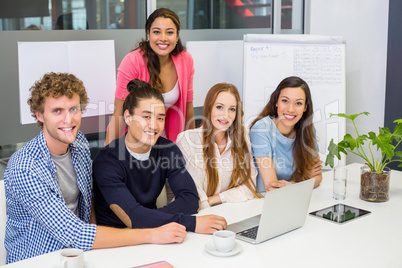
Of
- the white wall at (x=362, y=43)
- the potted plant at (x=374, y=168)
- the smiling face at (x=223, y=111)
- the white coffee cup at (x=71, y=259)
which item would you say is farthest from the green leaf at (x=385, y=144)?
the white wall at (x=362, y=43)

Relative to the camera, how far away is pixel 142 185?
210cm

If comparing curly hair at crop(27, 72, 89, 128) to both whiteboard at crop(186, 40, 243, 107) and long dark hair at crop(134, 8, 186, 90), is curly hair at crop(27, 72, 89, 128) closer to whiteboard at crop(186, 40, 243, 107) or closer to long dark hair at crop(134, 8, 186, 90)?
long dark hair at crop(134, 8, 186, 90)

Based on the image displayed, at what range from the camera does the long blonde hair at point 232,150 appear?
7.74ft

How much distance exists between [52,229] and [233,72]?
7.93ft

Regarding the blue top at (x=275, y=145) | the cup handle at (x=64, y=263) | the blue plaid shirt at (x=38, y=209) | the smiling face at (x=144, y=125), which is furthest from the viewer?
the blue top at (x=275, y=145)

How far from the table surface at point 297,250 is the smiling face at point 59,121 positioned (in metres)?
→ 0.45

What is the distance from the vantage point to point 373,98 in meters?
4.04

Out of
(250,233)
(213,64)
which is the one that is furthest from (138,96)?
(213,64)

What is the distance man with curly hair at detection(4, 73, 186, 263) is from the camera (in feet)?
5.54

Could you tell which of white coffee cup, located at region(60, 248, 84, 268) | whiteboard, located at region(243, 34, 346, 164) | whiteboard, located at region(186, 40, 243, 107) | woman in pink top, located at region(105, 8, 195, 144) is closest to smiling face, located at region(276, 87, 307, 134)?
woman in pink top, located at region(105, 8, 195, 144)

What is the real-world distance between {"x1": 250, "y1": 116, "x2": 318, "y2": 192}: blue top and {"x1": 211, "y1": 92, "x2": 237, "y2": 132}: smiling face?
0.20 metres

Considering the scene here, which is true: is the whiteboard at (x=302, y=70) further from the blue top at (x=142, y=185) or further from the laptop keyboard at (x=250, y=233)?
the laptop keyboard at (x=250, y=233)

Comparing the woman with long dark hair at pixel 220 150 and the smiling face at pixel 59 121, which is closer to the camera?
the smiling face at pixel 59 121

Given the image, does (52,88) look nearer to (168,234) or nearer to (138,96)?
(138,96)
